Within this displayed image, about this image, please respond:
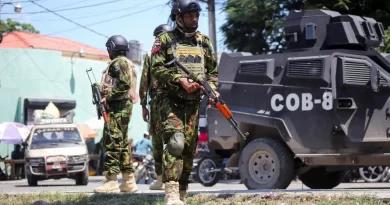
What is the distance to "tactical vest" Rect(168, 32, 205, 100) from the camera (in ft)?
24.8

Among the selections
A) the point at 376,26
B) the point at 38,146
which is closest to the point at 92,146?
the point at 38,146

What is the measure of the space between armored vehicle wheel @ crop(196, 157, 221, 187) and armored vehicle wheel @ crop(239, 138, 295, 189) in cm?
598

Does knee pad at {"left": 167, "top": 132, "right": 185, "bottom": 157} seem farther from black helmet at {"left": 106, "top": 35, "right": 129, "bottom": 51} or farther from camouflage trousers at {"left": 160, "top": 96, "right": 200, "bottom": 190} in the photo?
black helmet at {"left": 106, "top": 35, "right": 129, "bottom": 51}

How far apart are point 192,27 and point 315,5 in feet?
45.1

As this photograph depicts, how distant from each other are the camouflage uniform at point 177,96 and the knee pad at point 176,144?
0.04 meters

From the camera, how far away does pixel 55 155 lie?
2027 centimetres

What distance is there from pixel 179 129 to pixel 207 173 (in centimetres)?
1116

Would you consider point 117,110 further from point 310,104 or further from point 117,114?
point 310,104

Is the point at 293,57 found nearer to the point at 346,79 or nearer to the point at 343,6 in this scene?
the point at 346,79

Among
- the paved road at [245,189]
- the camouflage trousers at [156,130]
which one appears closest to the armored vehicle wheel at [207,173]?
the paved road at [245,189]

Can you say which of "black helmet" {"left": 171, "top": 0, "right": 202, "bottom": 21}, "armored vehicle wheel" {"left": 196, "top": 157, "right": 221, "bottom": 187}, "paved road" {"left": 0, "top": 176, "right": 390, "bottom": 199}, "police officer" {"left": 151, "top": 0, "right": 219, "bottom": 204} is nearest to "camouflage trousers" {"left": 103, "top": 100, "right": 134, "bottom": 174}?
"paved road" {"left": 0, "top": 176, "right": 390, "bottom": 199}

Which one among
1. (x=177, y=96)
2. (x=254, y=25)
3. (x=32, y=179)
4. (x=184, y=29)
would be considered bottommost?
(x=32, y=179)

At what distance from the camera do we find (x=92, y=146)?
121 feet

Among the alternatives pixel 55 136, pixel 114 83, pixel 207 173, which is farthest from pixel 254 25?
pixel 114 83
